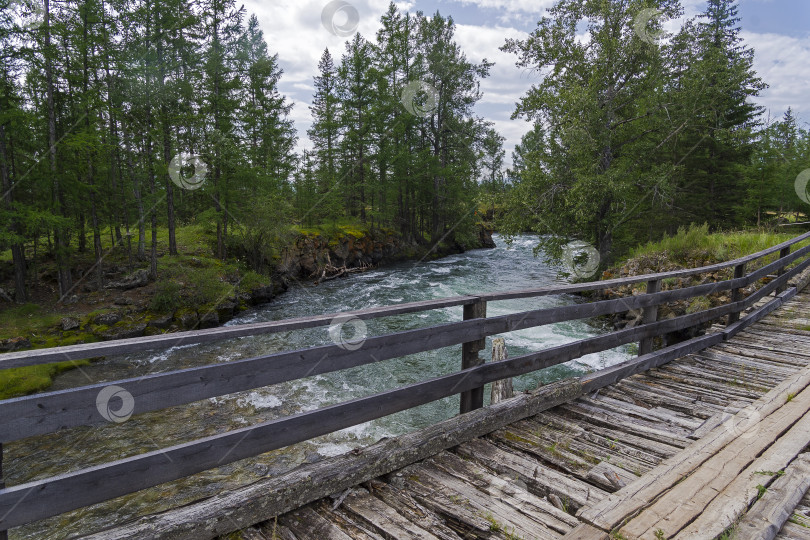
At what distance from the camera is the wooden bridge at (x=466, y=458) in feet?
7.11

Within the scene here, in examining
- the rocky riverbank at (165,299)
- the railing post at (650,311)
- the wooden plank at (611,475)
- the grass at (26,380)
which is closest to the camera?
the wooden plank at (611,475)

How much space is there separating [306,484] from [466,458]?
1318 mm

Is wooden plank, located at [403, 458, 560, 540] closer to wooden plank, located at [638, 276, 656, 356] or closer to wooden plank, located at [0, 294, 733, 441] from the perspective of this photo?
wooden plank, located at [0, 294, 733, 441]

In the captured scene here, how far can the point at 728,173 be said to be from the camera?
2358 centimetres

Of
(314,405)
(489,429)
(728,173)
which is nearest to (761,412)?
(489,429)

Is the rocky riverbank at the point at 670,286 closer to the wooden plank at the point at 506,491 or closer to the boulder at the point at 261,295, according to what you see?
the wooden plank at the point at 506,491

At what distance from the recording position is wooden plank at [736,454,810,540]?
2.36m

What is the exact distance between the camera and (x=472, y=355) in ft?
12.7

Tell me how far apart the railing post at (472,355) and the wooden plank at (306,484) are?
0.60 feet

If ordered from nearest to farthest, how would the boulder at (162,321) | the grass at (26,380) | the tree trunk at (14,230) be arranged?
the grass at (26,380) < the tree trunk at (14,230) < the boulder at (162,321)

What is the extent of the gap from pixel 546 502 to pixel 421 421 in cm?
505

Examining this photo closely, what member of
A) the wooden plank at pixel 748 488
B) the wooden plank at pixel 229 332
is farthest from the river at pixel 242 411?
the wooden plank at pixel 748 488

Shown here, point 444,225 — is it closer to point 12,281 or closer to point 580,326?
point 580,326

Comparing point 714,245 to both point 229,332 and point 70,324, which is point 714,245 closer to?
point 229,332
